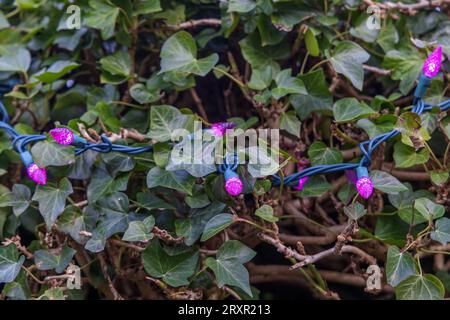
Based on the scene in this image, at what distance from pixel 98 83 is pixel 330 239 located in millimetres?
607

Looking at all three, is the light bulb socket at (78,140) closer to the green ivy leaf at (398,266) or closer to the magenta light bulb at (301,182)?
the magenta light bulb at (301,182)

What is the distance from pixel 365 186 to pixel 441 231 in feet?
0.44

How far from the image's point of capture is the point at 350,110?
3.26 feet

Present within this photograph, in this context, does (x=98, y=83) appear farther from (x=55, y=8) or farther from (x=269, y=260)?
(x=269, y=260)

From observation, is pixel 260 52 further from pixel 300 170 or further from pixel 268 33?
pixel 300 170

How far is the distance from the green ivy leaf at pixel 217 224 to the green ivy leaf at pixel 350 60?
342 mm

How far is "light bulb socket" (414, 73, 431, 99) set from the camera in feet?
3.26

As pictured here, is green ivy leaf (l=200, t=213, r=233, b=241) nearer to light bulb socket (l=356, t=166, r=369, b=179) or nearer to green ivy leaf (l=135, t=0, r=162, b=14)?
light bulb socket (l=356, t=166, r=369, b=179)

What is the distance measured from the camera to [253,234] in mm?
1035

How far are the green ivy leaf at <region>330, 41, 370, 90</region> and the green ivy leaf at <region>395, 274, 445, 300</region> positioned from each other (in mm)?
347

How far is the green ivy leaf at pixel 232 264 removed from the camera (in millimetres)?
886

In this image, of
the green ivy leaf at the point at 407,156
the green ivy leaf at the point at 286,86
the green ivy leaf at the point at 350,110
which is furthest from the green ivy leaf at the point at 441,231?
the green ivy leaf at the point at 286,86
